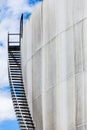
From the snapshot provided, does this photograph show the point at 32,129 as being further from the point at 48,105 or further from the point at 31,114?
the point at 48,105

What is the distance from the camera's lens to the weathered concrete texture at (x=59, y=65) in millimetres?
25344

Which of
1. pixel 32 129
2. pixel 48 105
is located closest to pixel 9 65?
pixel 32 129

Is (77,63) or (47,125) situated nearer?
(77,63)

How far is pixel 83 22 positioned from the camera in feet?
83.8

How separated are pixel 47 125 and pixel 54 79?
2.17 metres

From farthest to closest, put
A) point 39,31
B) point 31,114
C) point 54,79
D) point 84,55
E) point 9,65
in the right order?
point 9,65 → point 31,114 → point 39,31 → point 54,79 → point 84,55

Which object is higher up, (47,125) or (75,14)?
(75,14)

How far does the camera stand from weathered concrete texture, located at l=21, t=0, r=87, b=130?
25344 mm

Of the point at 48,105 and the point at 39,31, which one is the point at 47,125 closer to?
the point at 48,105

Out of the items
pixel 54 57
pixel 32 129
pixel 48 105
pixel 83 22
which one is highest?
pixel 83 22

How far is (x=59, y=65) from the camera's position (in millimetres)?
27156

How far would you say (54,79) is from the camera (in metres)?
27.7

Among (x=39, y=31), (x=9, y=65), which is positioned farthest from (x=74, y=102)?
(x=9, y=65)

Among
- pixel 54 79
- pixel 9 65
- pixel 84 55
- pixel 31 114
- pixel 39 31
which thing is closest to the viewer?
pixel 84 55
